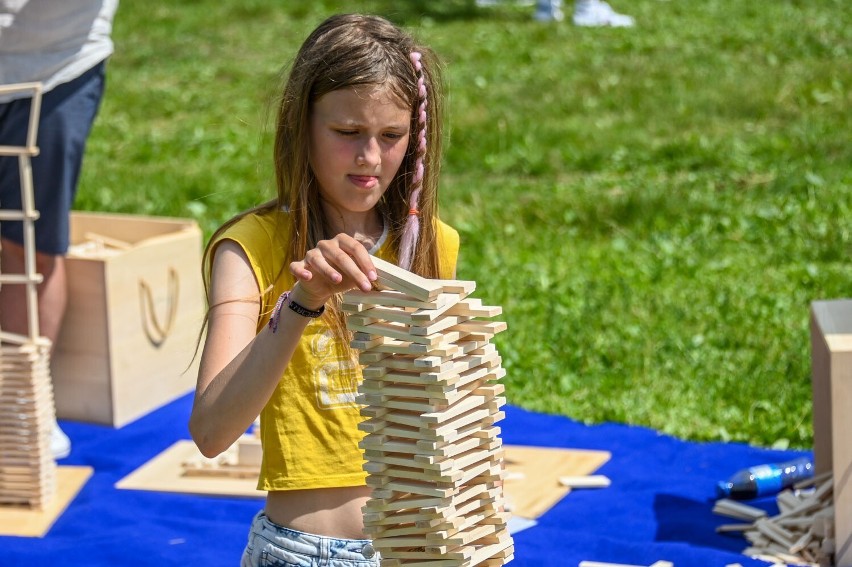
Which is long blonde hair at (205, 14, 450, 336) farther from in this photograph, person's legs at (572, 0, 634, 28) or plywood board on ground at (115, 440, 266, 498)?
person's legs at (572, 0, 634, 28)

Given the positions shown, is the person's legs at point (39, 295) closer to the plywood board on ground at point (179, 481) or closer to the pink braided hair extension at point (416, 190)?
the plywood board on ground at point (179, 481)

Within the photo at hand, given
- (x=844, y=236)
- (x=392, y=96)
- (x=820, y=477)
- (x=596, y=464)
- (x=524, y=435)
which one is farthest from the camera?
(x=844, y=236)

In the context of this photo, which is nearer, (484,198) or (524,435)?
(524,435)

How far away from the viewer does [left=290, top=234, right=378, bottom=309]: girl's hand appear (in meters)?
1.80

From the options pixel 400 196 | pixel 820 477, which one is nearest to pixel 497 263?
pixel 820 477

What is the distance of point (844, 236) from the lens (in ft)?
20.3

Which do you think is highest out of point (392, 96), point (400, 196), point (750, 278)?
point (392, 96)

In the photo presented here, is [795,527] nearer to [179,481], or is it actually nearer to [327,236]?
[327,236]

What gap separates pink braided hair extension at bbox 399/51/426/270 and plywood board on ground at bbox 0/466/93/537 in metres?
1.97

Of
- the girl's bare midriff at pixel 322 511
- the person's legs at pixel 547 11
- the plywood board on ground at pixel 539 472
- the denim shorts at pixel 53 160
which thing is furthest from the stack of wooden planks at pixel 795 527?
the person's legs at pixel 547 11

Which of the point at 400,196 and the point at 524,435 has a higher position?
the point at 400,196

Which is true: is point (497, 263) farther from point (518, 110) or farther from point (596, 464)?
point (518, 110)

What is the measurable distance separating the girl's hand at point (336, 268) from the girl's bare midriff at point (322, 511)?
594 mm

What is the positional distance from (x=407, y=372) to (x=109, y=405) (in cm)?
299
